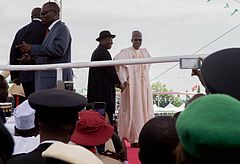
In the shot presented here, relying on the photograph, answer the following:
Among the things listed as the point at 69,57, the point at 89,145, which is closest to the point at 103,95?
the point at 69,57

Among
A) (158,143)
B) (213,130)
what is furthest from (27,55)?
(213,130)

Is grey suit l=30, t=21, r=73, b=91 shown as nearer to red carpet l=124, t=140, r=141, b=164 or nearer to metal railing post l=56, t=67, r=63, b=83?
metal railing post l=56, t=67, r=63, b=83

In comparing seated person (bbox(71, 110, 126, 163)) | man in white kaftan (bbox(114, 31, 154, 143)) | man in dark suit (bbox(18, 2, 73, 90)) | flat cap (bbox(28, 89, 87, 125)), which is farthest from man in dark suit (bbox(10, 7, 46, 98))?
flat cap (bbox(28, 89, 87, 125))

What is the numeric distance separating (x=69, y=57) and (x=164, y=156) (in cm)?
355

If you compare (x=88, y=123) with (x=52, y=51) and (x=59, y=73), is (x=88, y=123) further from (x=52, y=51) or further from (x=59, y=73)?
(x=52, y=51)

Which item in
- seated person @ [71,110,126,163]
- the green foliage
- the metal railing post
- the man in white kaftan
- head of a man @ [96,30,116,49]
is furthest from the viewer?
the green foliage

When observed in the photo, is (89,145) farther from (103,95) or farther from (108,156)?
(103,95)

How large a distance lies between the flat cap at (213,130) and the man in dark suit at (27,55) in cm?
437

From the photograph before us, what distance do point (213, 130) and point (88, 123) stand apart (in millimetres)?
1884

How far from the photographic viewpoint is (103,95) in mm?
6828

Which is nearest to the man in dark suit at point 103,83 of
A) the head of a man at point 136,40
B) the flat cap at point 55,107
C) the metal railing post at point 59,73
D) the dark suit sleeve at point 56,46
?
the head of a man at point 136,40

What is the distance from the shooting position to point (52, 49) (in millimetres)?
5141

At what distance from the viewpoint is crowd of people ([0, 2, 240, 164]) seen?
1331 millimetres

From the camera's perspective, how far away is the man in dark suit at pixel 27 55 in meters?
5.75
